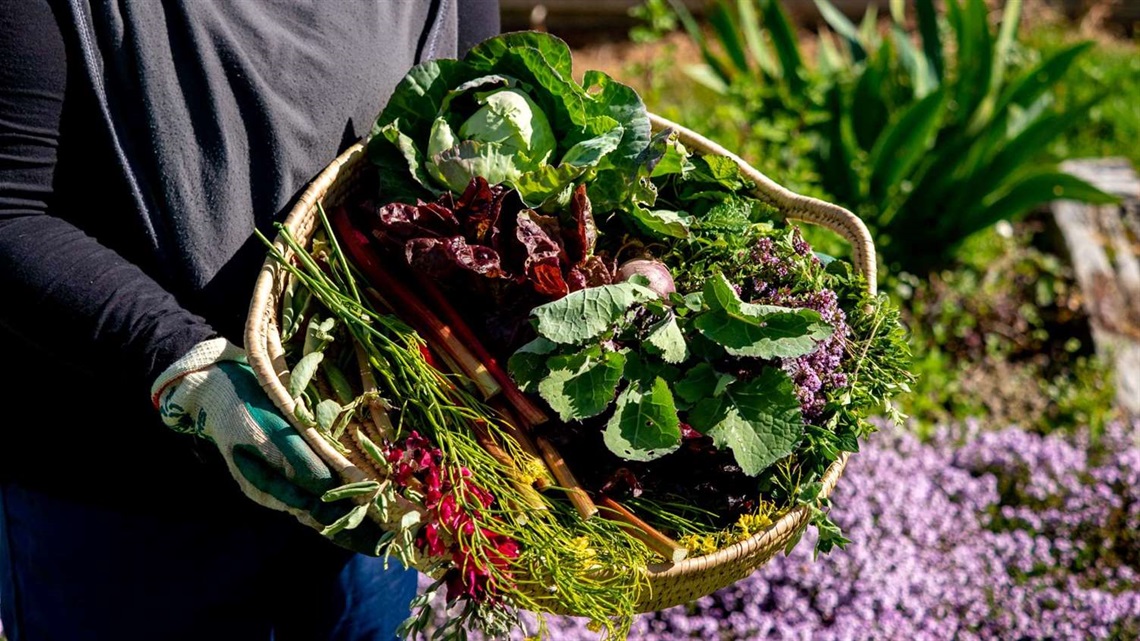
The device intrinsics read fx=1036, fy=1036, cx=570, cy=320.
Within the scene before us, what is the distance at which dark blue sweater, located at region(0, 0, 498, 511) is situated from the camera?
1.32 meters

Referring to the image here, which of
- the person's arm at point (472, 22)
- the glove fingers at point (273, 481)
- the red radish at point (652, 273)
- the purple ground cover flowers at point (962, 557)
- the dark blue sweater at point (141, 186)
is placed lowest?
the purple ground cover flowers at point (962, 557)

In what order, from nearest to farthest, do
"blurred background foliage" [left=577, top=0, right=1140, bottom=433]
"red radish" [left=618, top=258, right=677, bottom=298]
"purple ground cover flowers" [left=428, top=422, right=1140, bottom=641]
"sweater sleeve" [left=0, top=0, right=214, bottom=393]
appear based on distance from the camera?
"sweater sleeve" [left=0, top=0, right=214, bottom=393] < "red radish" [left=618, top=258, right=677, bottom=298] < "purple ground cover flowers" [left=428, top=422, right=1140, bottom=641] < "blurred background foliage" [left=577, top=0, right=1140, bottom=433]

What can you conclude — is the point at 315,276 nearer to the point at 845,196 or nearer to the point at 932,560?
the point at 932,560

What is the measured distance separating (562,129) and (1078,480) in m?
2.16

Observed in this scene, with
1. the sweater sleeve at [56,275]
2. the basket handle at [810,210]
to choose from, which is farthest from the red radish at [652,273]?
the sweater sleeve at [56,275]

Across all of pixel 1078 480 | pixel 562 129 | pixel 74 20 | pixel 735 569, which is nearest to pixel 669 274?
pixel 562 129

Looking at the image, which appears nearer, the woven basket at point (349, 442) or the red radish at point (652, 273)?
the woven basket at point (349, 442)

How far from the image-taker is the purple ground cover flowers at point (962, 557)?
2.55m

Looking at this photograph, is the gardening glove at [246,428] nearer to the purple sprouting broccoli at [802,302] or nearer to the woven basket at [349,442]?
the woven basket at [349,442]

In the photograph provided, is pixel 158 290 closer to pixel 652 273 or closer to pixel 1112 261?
pixel 652 273

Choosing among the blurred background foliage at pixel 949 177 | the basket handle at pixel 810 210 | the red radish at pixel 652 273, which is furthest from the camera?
the blurred background foliage at pixel 949 177

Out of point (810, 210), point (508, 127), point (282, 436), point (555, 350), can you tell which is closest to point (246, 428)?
point (282, 436)

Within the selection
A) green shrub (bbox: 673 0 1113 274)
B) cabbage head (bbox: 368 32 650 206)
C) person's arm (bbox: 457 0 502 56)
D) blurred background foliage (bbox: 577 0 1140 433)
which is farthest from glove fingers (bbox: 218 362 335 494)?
green shrub (bbox: 673 0 1113 274)

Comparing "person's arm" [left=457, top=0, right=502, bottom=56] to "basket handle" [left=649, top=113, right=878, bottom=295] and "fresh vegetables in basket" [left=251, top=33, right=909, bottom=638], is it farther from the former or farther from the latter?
"basket handle" [left=649, top=113, right=878, bottom=295]
